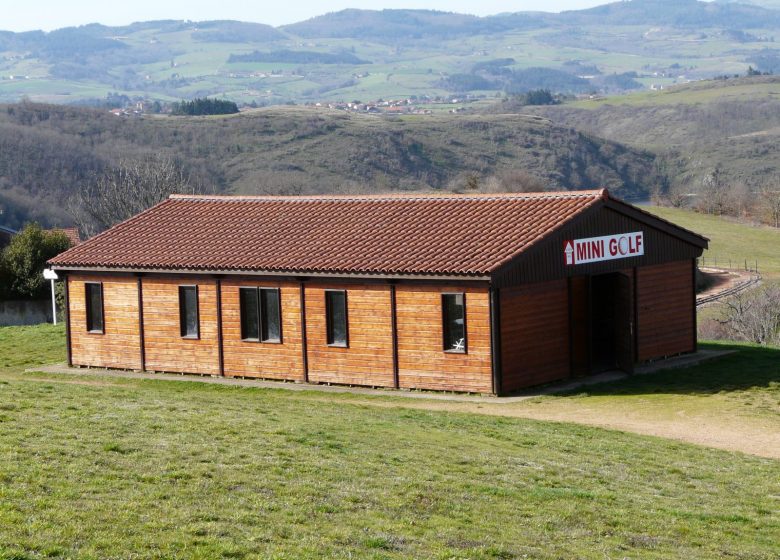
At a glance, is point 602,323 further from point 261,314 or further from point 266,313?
point 261,314

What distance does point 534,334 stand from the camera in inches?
Answer: 983

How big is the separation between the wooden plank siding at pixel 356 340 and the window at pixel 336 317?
0.29ft

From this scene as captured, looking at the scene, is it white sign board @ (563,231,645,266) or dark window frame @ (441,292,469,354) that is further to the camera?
white sign board @ (563,231,645,266)

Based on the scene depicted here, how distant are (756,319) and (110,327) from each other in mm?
22957

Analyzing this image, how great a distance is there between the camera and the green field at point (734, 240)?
231 feet

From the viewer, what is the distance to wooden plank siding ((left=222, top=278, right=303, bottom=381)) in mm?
26359

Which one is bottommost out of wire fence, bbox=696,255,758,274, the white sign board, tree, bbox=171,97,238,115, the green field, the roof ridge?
wire fence, bbox=696,255,758,274

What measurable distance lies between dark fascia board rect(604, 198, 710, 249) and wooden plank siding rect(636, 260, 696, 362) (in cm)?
55

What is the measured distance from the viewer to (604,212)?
2625 centimetres

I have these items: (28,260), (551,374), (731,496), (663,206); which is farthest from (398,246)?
(663,206)

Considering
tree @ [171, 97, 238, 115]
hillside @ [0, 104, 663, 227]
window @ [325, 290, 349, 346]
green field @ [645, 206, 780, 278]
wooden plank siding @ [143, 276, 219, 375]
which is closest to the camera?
window @ [325, 290, 349, 346]

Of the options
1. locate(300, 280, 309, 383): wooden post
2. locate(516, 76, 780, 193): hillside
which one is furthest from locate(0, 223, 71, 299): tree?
locate(516, 76, 780, 193): hillside

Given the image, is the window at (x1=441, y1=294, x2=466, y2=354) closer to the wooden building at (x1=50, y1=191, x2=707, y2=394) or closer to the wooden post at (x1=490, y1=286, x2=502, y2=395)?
the wooden building at (x1=50, y1=191, x2=707, y2=394)

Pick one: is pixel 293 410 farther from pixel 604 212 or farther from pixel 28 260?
pixel 28 260
